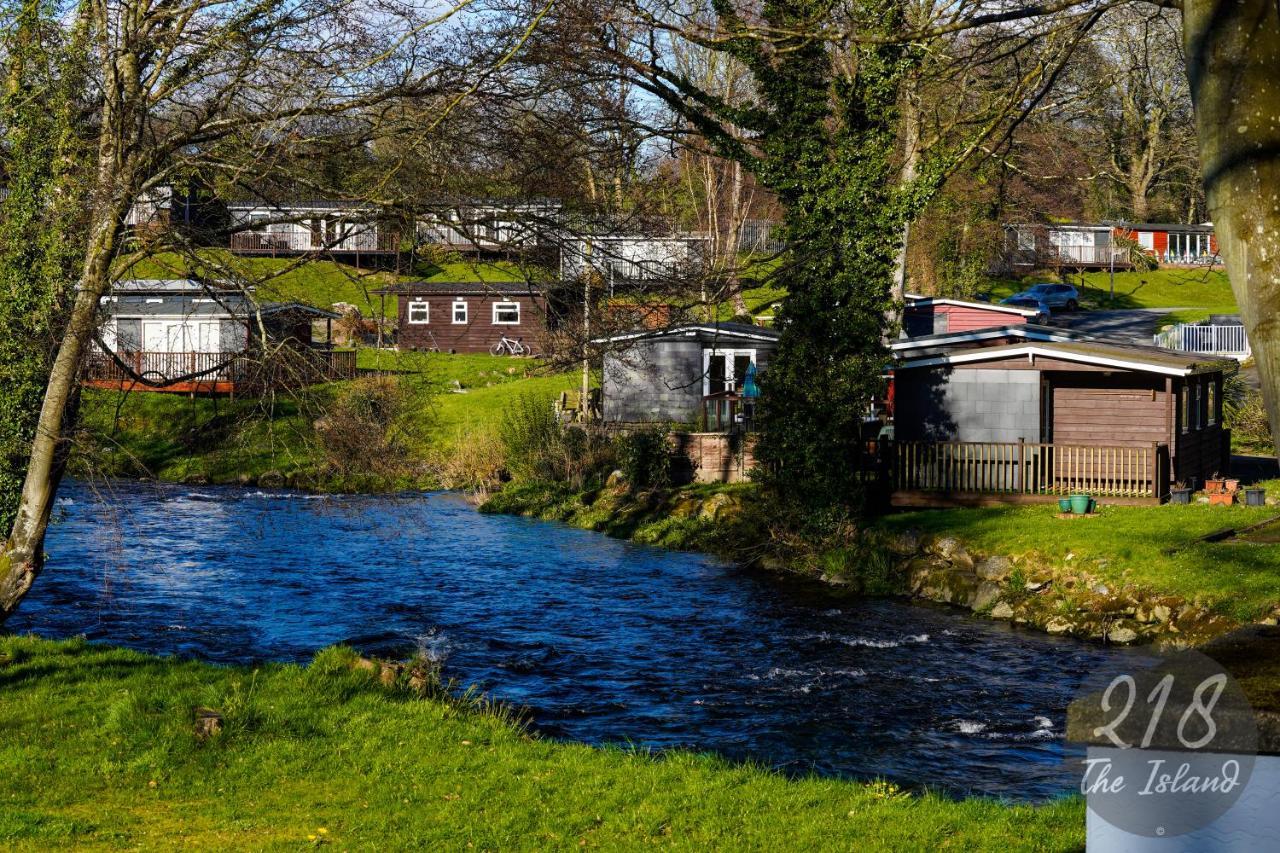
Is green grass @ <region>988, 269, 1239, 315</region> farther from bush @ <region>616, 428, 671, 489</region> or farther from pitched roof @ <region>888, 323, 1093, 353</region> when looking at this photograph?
bush @ <region>616, 428, 671, 489</region>

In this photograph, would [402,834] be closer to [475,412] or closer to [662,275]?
[662,275]

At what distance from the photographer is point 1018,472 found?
25531mm

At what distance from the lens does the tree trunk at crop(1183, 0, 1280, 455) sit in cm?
468

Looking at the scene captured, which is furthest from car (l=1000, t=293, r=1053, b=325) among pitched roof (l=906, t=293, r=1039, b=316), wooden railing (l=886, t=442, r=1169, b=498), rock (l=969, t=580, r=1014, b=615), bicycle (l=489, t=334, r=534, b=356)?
rock (l=969, t=580, r=1014, b=615)

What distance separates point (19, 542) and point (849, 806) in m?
8.58

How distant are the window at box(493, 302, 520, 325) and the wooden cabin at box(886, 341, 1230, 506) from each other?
3378 cm

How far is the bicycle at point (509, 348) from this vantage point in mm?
57344

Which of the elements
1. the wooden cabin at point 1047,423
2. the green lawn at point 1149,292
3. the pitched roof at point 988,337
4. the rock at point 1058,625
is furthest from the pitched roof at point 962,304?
the rock at point 1058,625

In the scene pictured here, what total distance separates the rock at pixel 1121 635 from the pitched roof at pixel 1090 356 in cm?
887

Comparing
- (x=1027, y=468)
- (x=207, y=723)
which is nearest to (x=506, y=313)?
(x=1027, y=468)

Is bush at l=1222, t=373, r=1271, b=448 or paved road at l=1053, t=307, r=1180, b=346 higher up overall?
paved road at l=1053, t=307, r=1180, b=346

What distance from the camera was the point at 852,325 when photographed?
24.2 metres

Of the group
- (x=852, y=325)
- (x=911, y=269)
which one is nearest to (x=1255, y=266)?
(x=852, y=325)

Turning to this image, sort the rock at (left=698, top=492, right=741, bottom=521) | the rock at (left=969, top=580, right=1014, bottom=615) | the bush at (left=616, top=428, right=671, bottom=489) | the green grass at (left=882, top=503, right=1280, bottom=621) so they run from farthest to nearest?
the bush at (left=616, top=428, right=671, bottom=489)
the rock at (left=698, top=492, right=741, bottom=521)
the rock at (left=969, top=580, right=1014, bottom=615)
the green grass at (left=882, top=503, right=1280, bottom=621)
